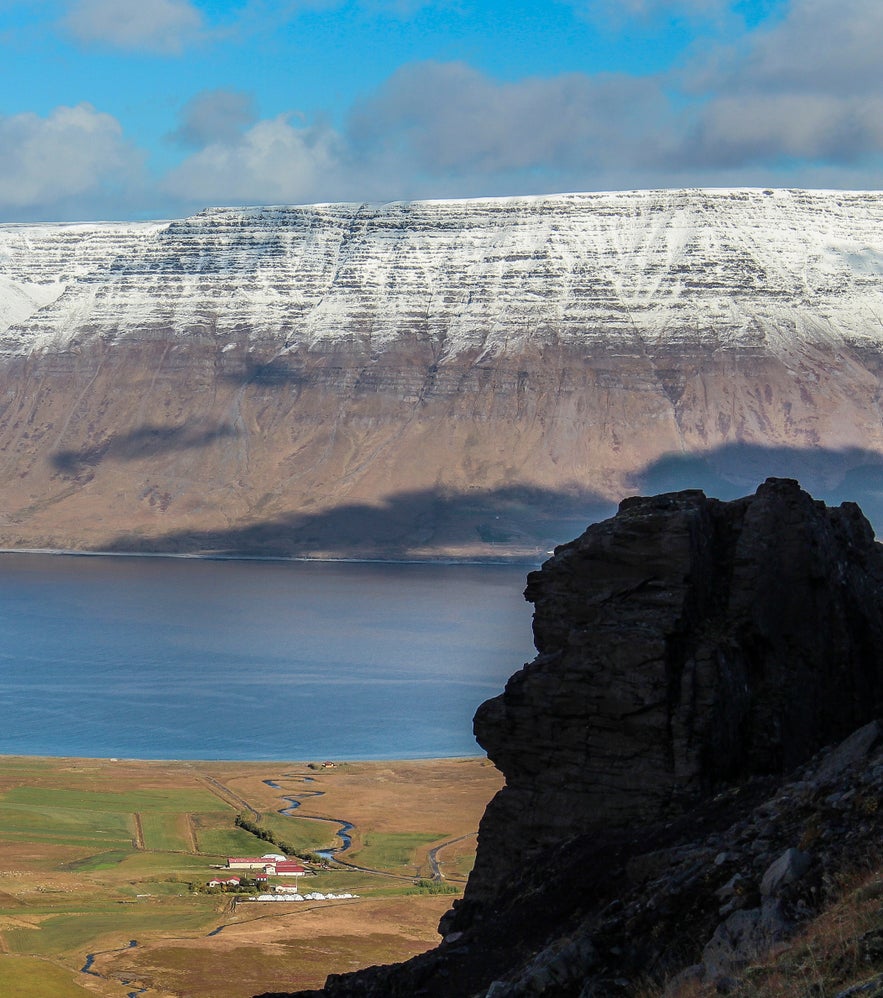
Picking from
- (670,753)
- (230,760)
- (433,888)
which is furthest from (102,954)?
(230,760)

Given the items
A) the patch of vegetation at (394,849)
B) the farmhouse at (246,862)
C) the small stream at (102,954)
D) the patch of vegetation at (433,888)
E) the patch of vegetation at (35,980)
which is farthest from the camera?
the patch of vegetation at (394,849)

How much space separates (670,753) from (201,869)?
175ft

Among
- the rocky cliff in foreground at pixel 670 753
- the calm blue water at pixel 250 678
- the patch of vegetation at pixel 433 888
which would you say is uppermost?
the rocky cliff in foreground at pixel 670 753

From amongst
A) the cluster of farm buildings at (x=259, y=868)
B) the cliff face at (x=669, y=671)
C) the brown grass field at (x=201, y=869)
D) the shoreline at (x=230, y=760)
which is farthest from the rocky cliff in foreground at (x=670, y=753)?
the shoreline at (x=230, y=760)

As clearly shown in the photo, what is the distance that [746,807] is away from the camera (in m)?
19.4

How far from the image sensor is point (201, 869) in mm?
71250

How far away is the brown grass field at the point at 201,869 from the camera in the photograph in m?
50.4

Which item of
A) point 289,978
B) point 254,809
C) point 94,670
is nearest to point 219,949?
point 289,978

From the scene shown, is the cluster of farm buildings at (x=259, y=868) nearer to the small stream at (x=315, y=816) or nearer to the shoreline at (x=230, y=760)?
the small stream at (x=315, y=816)

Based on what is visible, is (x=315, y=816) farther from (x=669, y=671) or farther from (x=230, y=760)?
(x=669, y=671)

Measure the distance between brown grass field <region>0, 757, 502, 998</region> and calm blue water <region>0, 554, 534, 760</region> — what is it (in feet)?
32.6

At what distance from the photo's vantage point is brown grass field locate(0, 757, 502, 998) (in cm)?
5038

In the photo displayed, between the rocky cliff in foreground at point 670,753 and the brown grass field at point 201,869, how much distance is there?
89.8 feet

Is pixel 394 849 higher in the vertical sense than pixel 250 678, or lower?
lower
